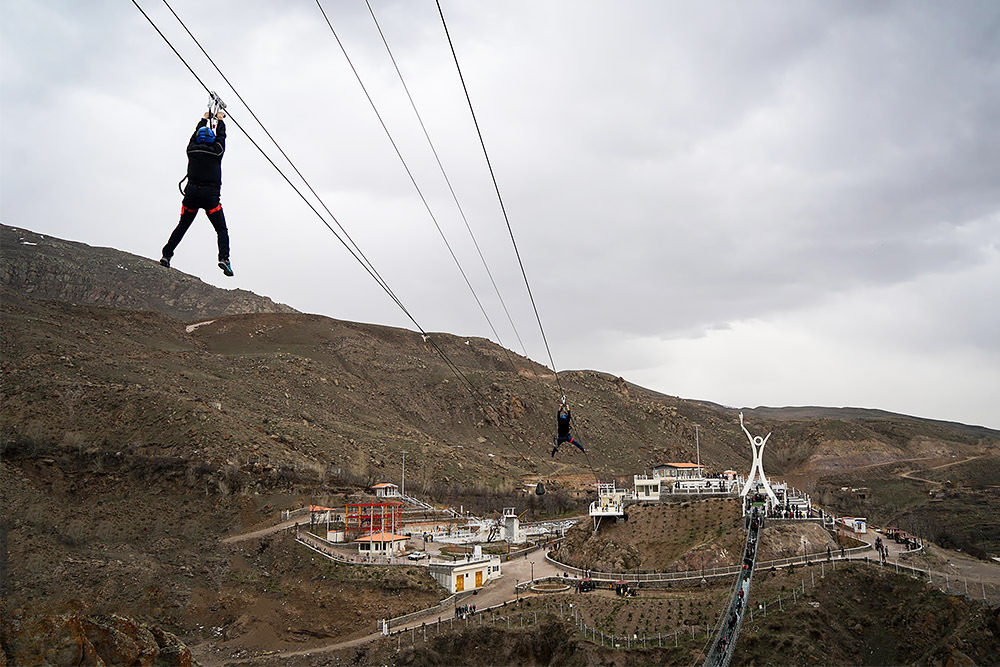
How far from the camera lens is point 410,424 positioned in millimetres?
100125

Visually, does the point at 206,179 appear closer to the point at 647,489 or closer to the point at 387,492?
the point at 647,489

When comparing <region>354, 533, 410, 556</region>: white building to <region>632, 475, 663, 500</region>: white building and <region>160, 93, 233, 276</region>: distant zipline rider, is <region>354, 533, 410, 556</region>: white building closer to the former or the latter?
<region>632, 475, 663, 500</region>: white building

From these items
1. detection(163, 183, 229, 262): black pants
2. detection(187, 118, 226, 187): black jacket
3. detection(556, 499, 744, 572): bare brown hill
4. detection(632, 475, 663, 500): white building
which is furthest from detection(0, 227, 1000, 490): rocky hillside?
detection(187, 118, 226, 187): black jacket

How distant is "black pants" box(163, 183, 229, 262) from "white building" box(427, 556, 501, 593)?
1370 inches

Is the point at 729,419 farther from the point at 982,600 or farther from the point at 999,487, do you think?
the point at 982,600

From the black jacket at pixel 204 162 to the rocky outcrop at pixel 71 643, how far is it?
49.7 ft

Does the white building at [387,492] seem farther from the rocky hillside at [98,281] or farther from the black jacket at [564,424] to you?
the rocky hillside at [98,281]

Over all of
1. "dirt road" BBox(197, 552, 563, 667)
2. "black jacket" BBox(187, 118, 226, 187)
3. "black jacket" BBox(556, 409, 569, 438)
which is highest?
"black jacket" BBox(187, 118, 226, 187)

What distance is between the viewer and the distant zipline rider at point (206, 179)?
8734mm

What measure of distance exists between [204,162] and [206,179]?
239 millimetres

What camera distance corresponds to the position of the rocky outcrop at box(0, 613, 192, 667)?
16947 millimetres

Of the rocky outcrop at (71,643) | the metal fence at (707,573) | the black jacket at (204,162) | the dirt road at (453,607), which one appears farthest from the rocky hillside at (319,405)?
the black jacket at (204,162)

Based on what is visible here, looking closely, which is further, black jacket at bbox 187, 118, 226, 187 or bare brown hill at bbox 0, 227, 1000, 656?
bare brown hill at bbox 0, 227, 1000, 656

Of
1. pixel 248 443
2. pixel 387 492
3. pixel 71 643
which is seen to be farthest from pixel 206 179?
pixel 387 492
